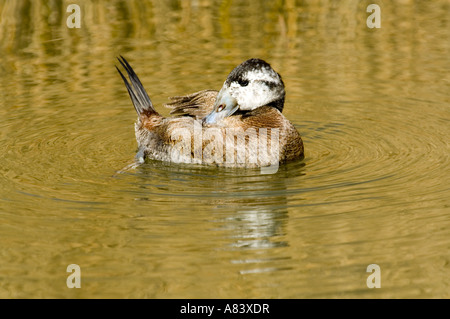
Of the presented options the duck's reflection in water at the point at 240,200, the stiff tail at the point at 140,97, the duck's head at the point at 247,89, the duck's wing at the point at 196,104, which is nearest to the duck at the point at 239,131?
the duck's head at the point at 247,89

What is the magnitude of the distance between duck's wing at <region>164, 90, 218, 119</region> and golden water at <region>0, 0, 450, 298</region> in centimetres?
71

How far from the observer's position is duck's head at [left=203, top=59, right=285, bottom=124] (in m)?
8.12

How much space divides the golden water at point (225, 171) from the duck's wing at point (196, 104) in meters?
0.71

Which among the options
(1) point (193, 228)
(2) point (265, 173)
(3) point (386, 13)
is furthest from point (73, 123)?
(3) point (386, 13)

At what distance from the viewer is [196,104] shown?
29.5 feet

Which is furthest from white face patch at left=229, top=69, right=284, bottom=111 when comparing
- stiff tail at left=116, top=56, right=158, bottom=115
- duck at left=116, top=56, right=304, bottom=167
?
stiff tail at left=116, top=56, right=158, bottom=115

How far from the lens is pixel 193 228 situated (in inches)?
254

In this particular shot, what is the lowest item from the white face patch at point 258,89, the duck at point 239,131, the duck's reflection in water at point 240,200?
the duck's reflection in water at point 240,200

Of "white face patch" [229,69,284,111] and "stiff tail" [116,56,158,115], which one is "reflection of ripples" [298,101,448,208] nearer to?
"white face patch" [229,69,284,111]

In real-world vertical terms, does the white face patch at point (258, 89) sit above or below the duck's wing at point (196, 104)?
above

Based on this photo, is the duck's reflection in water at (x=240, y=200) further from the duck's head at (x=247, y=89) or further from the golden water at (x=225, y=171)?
the duck's head at (x=247, y=89)

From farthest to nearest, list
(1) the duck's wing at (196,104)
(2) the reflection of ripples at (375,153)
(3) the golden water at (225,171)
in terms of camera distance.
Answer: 1. (1) the duck's wing at (196,104)
2. (2) the reflection of ripples at (375,153)
3. (3) the golden water at (225,171)

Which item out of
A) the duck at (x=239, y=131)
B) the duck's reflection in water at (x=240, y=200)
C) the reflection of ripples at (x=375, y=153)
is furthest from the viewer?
the duck at (x=239, y=131)

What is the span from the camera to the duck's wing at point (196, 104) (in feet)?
29.1
